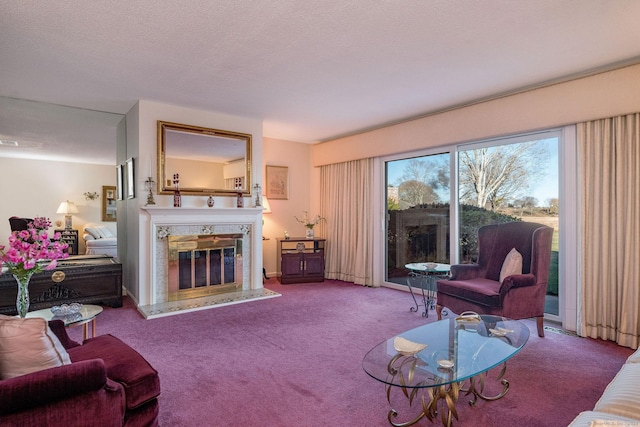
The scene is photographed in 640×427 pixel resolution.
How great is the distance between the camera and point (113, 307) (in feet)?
13.8

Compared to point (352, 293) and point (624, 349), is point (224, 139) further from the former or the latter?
point (624, 349)

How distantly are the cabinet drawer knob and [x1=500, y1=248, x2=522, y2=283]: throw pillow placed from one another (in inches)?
181

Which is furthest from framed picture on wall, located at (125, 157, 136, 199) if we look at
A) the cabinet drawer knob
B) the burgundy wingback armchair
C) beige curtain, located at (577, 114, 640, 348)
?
beige curtain, located at (577, 114, 640, 348)

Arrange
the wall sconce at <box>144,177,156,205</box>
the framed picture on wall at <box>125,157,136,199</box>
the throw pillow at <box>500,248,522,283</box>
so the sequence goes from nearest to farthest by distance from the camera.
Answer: the throw pillow at <box>500,248,522,283</box> < the wall sconce at <box>144,177,156,205</box> < the framed picture on wall at <box>125,157,136,199</box>

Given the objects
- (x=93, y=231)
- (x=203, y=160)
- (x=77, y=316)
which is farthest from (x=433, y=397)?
(x=93, y=231)

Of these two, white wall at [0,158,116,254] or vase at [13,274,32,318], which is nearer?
vase at [13,274,32,318]

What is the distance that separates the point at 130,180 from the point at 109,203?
67 centimetres

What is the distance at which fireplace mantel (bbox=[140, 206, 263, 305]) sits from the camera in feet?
14.0

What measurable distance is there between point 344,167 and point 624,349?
166 inches

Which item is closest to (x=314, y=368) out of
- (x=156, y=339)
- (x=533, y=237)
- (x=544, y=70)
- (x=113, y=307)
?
(x=156, y=339)

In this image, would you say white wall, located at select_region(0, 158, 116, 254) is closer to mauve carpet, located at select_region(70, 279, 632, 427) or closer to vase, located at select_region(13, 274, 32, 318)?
mauve carpet, located at select_region(70, 279, 632, 427)

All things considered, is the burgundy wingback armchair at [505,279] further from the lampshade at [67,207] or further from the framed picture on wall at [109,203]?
the lampshade at [67,207]

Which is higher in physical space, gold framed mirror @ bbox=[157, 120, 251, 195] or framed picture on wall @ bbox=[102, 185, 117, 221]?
gold framed mirror @ bbox=[157, 120, 251, 195]

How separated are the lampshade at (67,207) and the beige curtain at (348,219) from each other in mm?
3762
